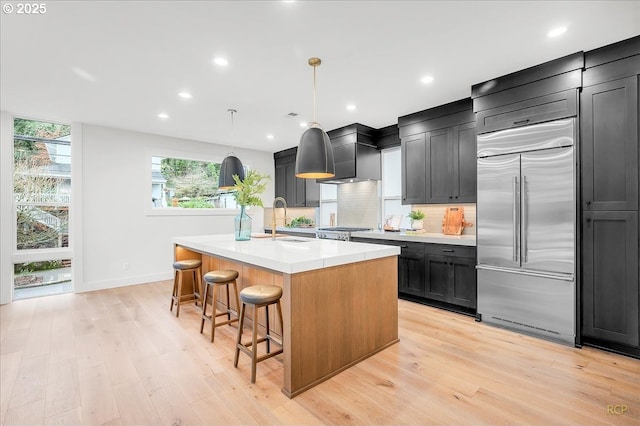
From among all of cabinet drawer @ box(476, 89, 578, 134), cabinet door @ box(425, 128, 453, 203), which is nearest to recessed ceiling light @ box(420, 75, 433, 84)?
cabinet drawer @ box(476, 89, 578, 134)

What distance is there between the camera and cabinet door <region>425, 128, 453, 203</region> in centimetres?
423

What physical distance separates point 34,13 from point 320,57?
2.16 metres

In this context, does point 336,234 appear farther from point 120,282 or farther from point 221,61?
point 120,282

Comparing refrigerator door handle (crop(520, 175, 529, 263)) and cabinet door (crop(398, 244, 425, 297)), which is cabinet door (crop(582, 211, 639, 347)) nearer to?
refrigerator door handle (crop(520, 175, 529, 263))

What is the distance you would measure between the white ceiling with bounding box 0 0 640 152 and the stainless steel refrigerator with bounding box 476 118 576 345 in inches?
31.4

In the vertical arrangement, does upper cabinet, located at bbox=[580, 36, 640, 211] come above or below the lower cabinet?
above

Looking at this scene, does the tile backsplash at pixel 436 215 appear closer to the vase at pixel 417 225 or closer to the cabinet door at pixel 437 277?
the vase at pixel 417 225

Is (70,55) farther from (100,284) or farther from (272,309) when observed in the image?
(100,284)

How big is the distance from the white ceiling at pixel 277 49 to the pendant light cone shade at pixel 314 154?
0.75 metres

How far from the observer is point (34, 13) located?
2.26 m

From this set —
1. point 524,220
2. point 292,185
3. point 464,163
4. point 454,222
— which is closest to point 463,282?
point 454,222

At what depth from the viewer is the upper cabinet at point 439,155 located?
4039 millimetres

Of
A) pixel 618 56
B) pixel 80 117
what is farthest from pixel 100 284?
pixel 618 56

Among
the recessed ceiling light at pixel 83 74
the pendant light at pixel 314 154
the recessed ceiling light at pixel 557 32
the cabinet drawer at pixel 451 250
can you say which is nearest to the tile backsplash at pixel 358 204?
the cabinet drawer at pixel 451 250
